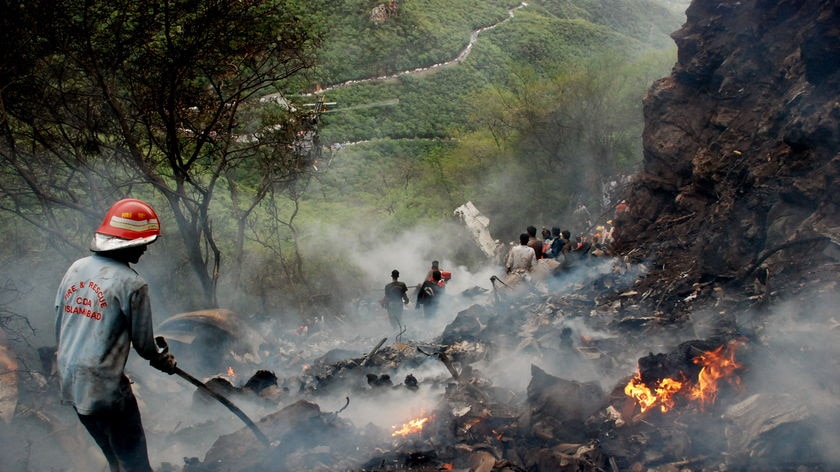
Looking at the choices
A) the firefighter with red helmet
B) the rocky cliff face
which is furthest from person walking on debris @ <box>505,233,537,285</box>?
the firefighter with red helmet

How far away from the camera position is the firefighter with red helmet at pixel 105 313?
12.1 ft

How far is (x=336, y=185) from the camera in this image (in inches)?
1137

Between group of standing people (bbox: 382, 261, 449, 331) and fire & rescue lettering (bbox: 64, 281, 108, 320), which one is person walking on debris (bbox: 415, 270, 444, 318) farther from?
fire & rescue lettering (bbox: 64, 281, 108, 320)

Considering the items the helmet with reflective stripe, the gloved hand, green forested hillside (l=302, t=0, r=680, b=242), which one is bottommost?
the gloved hand

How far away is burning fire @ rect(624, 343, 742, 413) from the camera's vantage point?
211 inches

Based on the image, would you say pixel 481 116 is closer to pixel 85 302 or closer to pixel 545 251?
pixel 545 251

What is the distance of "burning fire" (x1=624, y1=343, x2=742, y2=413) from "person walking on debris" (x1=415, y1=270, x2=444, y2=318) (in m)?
6.60

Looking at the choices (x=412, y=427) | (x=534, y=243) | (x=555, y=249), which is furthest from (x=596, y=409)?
(x=555, y=249)

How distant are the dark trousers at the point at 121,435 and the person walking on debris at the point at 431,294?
8.08 meters

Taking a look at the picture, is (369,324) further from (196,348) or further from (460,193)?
(460,193)

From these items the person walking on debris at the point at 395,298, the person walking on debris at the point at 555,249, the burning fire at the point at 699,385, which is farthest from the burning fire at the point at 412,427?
the person walking on debris at the point at 555,249

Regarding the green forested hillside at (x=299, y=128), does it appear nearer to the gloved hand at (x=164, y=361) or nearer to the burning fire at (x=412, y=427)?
the burning fire at (x=412, y=427)

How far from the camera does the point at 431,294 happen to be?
1198 centimetres

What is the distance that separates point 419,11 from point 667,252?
3808 cm
